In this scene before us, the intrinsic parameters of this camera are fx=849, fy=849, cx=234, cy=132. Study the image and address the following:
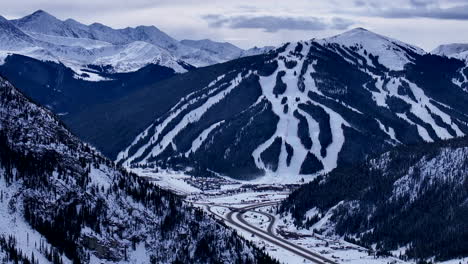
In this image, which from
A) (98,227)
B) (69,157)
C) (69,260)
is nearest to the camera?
(69,260)

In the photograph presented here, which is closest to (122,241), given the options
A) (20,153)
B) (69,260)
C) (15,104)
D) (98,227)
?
(98,227)

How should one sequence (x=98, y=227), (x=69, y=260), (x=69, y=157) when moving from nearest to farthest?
(x=69, y=260) < (x=98, y=227) < (x=69, y=157)

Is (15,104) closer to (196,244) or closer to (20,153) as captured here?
(20,153)

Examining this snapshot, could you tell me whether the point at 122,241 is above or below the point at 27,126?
below

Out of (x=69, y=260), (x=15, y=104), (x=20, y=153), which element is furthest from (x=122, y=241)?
(x=15, y=104)

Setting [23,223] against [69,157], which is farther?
[69,157]

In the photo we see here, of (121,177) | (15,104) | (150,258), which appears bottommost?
(150,258)

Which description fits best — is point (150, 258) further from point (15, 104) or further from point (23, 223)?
point (15, 104)
